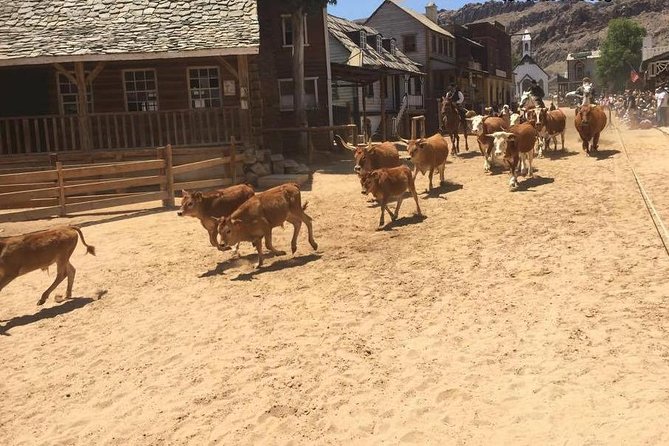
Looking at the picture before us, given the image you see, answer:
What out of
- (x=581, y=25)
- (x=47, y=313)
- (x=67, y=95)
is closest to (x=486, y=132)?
(x=47, y=313)

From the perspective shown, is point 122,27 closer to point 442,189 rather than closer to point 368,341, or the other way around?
point 442,189

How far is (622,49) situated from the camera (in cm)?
9031

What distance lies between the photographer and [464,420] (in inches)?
172

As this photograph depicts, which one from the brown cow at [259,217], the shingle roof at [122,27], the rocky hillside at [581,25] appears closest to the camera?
the brown cow at [259,217]

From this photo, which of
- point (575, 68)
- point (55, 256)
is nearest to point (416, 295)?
point (55, 256)

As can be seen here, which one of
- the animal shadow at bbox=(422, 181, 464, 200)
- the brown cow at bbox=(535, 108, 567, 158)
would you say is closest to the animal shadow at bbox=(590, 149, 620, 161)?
the brown cow at bbox=(535, 108, 567, 158)

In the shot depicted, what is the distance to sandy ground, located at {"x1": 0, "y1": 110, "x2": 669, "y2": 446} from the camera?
450 cm

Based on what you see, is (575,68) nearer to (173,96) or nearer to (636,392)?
(173,96)

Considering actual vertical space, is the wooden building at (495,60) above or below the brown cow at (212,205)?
above

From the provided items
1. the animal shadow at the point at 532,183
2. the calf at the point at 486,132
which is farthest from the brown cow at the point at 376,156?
the animal shadow at the point at 532,183

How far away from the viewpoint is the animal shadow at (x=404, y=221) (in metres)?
10.6

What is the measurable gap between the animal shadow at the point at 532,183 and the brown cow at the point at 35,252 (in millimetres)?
8627

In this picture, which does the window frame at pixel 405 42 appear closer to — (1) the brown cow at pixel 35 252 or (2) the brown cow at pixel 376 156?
(2) the brown cow at pixel 376 156

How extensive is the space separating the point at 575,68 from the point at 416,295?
120 metres
